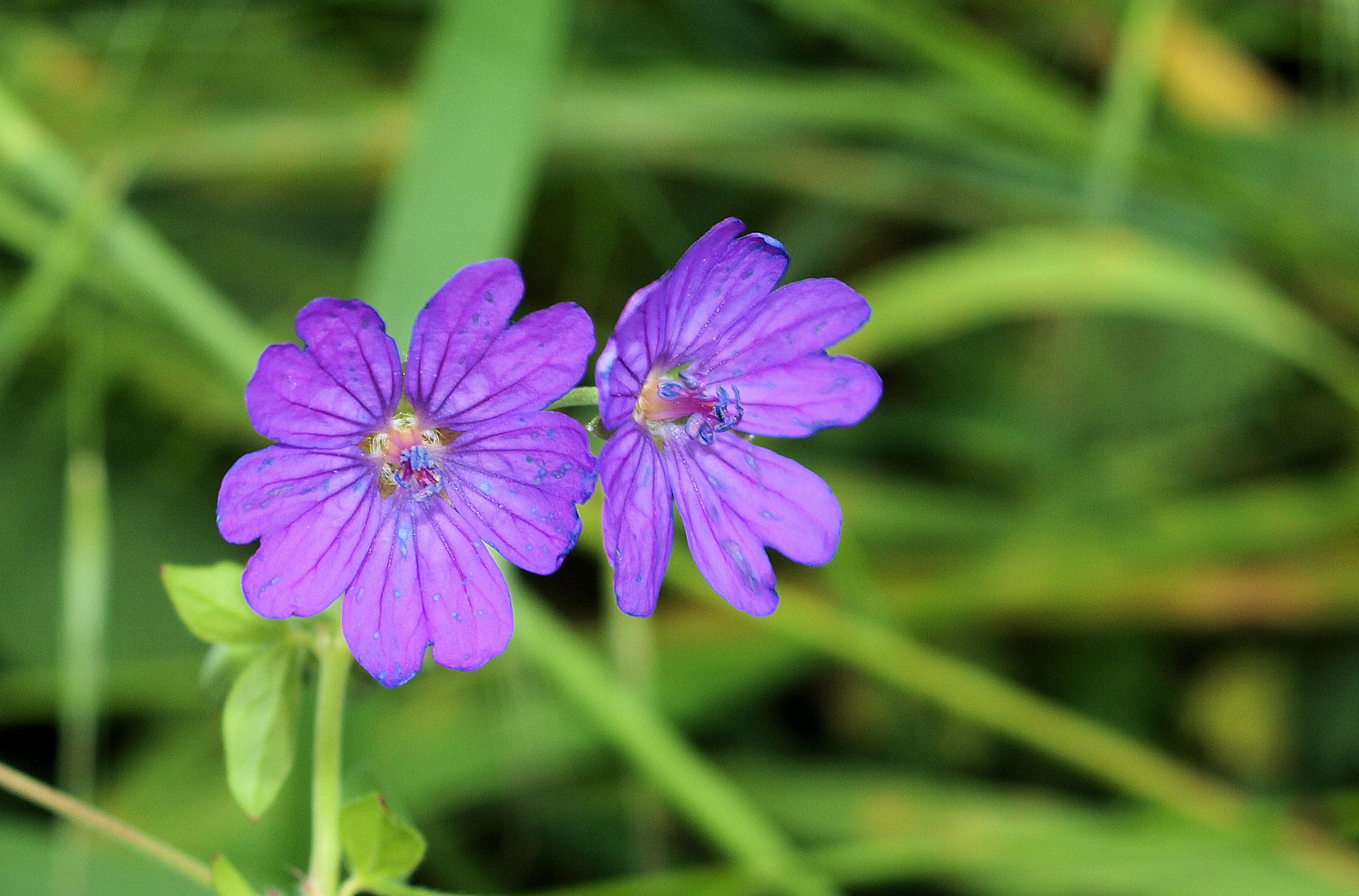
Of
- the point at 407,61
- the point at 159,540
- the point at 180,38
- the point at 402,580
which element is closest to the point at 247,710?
the point at 402,580

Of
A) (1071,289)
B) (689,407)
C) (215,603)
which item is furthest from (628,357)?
(1071,289)

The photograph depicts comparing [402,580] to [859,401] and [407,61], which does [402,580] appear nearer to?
[859,401]

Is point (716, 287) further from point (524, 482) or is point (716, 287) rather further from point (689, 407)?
point (524, 482)

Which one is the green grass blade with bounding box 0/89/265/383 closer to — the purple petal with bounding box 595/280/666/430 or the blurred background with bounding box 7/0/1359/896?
the blurred background with bounding box 7/0/1359/896

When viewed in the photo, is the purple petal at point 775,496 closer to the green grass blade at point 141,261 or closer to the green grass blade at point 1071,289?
the green grass blade at point 141,261

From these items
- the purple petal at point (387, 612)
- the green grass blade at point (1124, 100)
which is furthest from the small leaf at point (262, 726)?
the green grass blade at point (1124, 100)

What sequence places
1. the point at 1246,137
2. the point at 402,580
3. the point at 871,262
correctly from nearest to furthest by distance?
the point at 402,580, the point at 1246,137, the point at 871,262
